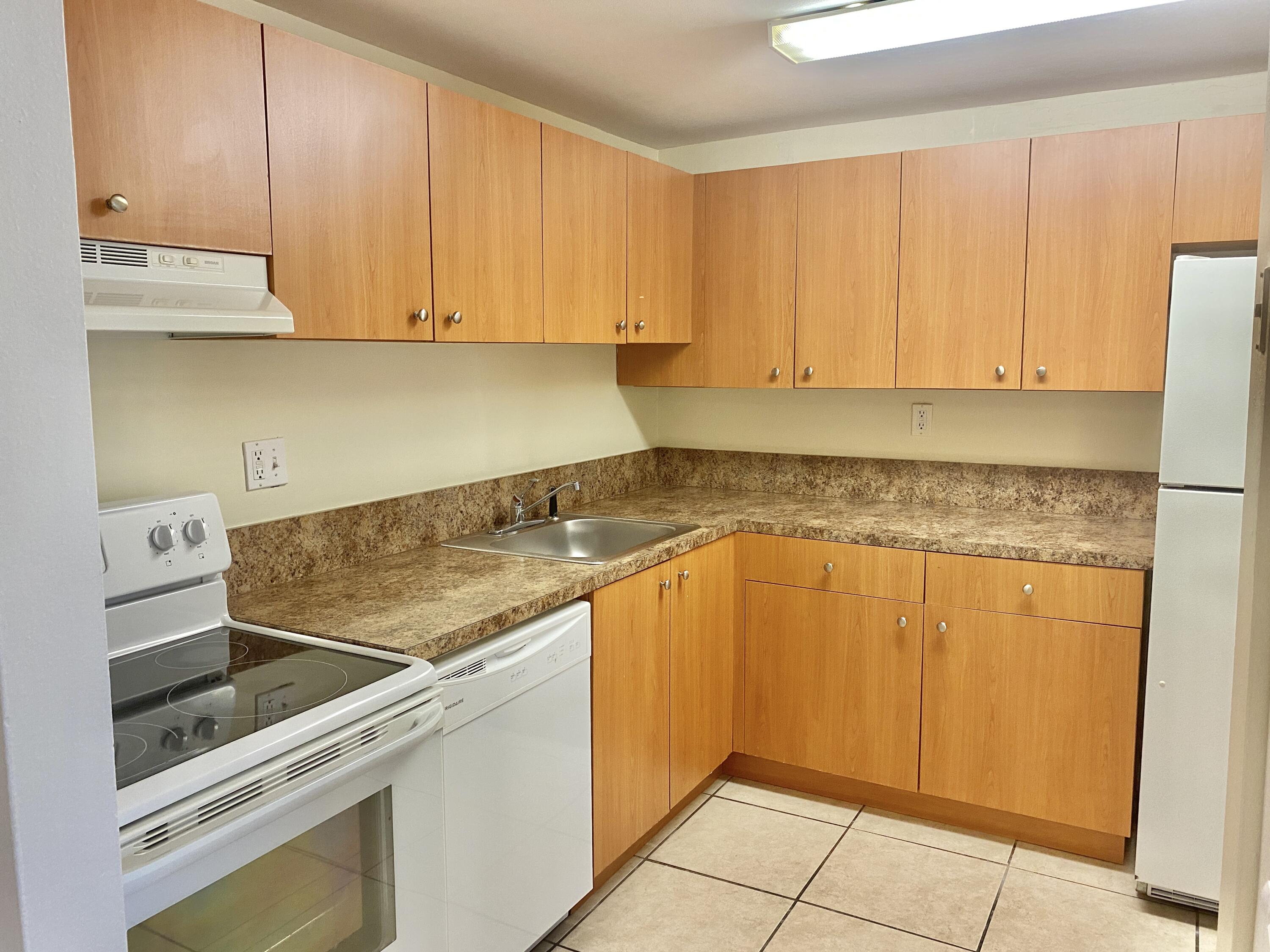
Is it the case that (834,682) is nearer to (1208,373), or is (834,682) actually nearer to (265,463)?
(1208,373)

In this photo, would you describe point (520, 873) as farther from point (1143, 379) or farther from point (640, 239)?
point (1143, 379)

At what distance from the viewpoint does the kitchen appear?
159 centimetres

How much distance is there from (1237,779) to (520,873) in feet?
5.13

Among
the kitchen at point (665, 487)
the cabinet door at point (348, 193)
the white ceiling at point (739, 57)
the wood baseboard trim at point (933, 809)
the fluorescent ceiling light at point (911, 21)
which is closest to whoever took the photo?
the kitchen at point (665, 487)

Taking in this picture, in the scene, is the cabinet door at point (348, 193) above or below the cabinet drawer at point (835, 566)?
above

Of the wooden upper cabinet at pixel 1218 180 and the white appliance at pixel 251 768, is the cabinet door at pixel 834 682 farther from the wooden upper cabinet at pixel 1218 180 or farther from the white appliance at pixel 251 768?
the white appliance at pixel 251 768

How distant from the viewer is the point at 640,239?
3002mm

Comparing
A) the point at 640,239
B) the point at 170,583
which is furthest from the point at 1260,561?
the point at 640,239

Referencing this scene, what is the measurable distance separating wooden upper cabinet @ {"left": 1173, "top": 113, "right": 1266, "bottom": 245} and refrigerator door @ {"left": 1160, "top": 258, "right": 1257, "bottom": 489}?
1.12ft

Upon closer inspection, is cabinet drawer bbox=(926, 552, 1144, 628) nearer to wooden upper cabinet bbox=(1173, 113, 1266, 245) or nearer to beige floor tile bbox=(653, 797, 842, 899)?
beige floor tile bbox=(653, 797, 842, 899)

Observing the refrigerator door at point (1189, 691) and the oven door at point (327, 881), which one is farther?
the refrigerator door at point (1189, 691)

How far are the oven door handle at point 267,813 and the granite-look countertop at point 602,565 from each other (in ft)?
0.52

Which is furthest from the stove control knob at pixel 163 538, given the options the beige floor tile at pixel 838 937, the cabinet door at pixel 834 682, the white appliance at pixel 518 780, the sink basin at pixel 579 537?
the cabinet door at pixel 834 682

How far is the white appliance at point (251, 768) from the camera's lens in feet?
4.07
